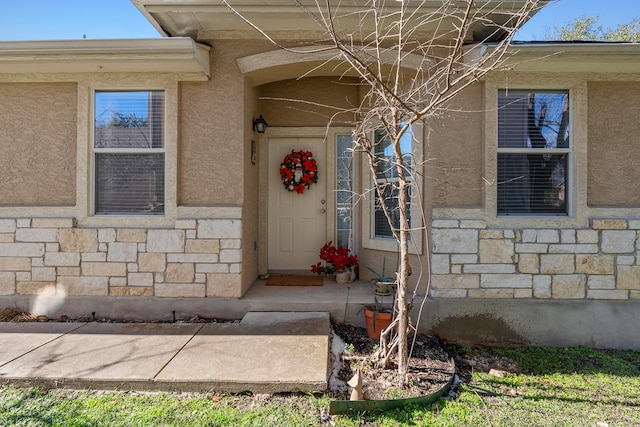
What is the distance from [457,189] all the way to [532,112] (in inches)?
45.7

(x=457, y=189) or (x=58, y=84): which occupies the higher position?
(x=58, y=84)

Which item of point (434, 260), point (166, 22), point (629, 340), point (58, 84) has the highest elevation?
point (166, 22)

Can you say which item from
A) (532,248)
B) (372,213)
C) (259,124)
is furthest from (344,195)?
(532,248)

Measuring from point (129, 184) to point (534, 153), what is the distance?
4.39 meters

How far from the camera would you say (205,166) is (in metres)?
3.84

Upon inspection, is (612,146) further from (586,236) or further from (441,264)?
(441,264)

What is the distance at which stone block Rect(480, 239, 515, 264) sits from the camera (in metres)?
3.64

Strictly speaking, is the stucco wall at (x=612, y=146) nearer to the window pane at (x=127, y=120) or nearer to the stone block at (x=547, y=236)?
the stone block at (x=547, y=236)

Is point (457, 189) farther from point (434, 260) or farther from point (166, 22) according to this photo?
point (166, 22)

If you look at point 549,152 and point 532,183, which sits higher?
point 549,152

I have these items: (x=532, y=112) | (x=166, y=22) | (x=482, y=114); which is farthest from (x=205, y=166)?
(x=532, y=112)

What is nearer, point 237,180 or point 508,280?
point 508,280

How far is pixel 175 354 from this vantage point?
9.65 feet

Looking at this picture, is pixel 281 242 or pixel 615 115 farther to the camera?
pixel 281 242
